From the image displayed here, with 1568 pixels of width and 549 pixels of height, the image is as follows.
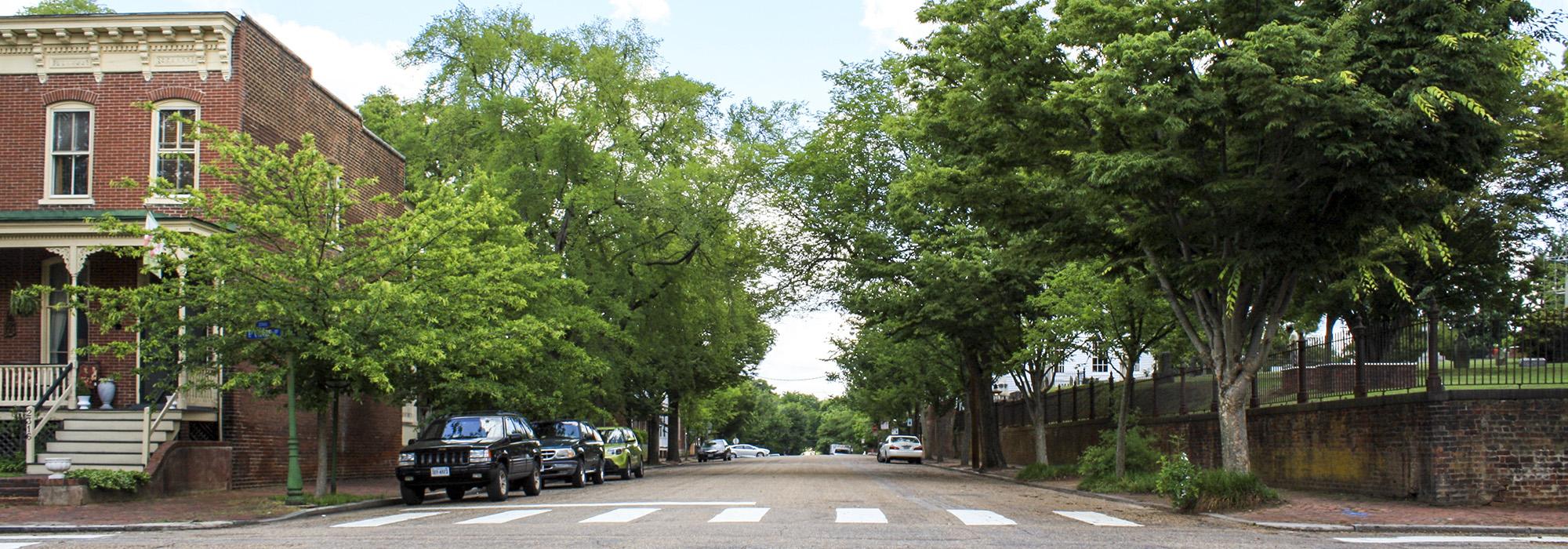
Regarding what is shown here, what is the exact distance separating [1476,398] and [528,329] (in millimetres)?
14786

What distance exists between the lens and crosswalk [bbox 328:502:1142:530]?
1512 centimetres

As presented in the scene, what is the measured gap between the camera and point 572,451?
27188mm

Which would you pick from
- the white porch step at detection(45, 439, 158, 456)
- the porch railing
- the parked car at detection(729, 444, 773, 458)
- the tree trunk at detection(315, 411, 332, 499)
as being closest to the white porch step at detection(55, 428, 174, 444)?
the white porch step at detection(45, 439, 158, 456)

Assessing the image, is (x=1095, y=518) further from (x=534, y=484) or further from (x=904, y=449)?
(x=904, y=449)

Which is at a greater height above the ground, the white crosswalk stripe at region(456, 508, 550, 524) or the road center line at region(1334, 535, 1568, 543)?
the road center line at region(1334, 535, 1568, 543)

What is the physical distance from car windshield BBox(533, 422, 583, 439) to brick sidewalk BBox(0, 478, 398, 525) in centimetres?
611

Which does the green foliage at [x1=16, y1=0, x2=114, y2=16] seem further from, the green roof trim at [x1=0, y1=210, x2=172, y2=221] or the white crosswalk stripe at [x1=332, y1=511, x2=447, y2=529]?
the white crosswalk stripe at [x1=332, y1=511, x2=447, y2=529]

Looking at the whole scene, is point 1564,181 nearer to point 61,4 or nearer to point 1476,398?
point 1476,398

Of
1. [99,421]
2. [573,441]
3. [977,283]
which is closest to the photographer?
[99,421]

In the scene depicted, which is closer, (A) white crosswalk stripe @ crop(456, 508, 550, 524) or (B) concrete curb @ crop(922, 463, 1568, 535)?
(B) concrete curb @ crop(922, 463, 1568, 535)

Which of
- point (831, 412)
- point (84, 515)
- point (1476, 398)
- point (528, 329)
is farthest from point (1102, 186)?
point (831, 412)

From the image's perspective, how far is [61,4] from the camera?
36.3m

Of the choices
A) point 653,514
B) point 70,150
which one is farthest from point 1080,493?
point 70,150

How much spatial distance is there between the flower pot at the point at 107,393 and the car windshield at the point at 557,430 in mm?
8512
